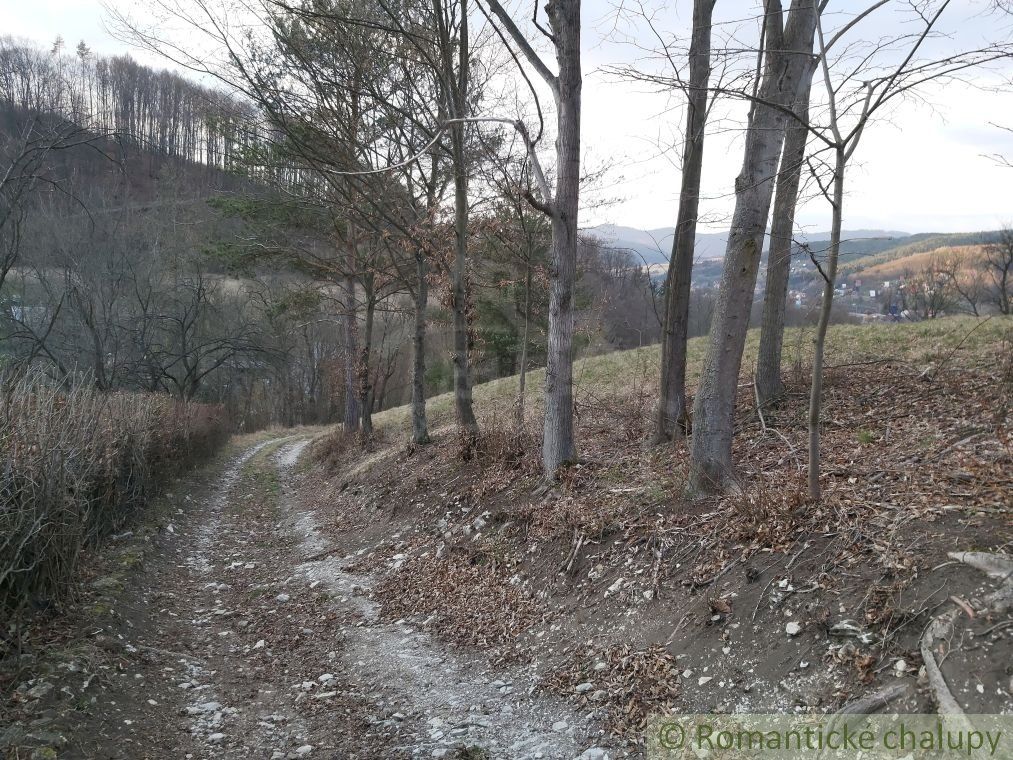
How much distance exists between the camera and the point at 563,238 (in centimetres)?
755

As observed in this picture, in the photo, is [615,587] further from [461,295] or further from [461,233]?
[461,233]

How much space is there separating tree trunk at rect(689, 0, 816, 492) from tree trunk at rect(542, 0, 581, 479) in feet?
6.71

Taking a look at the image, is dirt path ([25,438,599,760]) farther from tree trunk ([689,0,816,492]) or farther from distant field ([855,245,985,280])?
distant field ([855,245,985,280])

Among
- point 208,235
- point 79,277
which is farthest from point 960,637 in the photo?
point 79,277

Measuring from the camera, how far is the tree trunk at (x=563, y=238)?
723 centimetres

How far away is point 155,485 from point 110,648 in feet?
25.0

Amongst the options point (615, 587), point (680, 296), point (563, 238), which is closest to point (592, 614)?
point (615, 587)

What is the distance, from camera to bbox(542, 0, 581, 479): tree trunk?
723 cm

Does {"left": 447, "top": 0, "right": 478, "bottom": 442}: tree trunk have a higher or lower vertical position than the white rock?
higher

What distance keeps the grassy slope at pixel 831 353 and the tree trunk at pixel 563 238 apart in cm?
306

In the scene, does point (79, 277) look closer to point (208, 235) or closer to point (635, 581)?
point (208, 235)

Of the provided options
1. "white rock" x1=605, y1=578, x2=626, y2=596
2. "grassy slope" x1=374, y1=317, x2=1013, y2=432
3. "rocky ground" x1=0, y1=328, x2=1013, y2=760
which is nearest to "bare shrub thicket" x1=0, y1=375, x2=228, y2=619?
"rocky ground" x1=0, y1=328, x2=1013, y2=760

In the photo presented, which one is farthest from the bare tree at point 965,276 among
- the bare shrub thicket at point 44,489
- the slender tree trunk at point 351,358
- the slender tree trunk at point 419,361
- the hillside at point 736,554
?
the bare shrub thicket at point 44,489

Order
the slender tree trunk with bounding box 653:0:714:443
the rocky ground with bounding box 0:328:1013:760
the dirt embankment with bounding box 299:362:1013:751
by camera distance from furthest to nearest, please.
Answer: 1. the slender tree trunk with bounding box 653:0:714:443
2. the rocky ground with bounding box 0:328:1013:760
3. the dirt embankment with bounding box 299:362:1013:751
